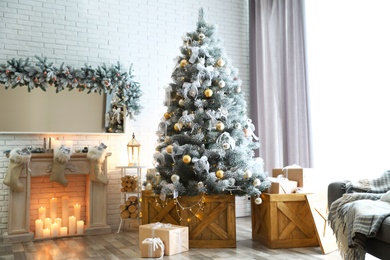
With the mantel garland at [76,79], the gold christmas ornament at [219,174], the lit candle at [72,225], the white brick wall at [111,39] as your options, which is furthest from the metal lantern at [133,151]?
the gold christmas ornament at [219,174]

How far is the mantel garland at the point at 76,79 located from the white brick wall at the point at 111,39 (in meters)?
0.16

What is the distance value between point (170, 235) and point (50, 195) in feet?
6.48

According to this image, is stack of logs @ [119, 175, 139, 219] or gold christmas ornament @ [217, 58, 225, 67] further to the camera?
stack of logs @ [119, 175, 139, 219]

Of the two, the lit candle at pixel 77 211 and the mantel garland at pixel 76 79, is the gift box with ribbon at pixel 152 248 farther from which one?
the mantel garland at pixel 76 79

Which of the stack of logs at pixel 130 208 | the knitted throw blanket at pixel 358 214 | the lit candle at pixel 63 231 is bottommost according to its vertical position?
the lit candle at pixel 63 231

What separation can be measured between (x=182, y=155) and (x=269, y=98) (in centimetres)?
204

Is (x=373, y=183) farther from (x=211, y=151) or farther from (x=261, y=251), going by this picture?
(x=211, y=151)

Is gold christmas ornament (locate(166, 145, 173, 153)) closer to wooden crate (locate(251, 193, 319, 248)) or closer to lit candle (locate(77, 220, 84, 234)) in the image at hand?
wooden crate (locate(251, 193, 319, 248))

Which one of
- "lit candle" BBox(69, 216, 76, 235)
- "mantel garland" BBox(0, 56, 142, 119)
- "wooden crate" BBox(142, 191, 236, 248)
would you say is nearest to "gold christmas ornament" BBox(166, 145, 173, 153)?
"wooden crate" BBox(142, 191, 236, 248)

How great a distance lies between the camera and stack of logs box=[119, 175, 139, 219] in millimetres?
4906

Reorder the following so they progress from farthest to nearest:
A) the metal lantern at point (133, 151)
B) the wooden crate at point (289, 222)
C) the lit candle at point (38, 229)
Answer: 1. the metal lantern at point (133, 151)
2. the lit candle at point (38, 229)
3. the wooden crate at point (289, 222)

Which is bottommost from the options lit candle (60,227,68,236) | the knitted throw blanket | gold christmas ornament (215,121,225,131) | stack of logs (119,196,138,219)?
lit candle (60,227,68,236)

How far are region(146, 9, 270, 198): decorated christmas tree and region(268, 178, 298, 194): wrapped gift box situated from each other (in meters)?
0.08

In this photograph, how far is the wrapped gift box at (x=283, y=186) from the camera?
3.87 metres
